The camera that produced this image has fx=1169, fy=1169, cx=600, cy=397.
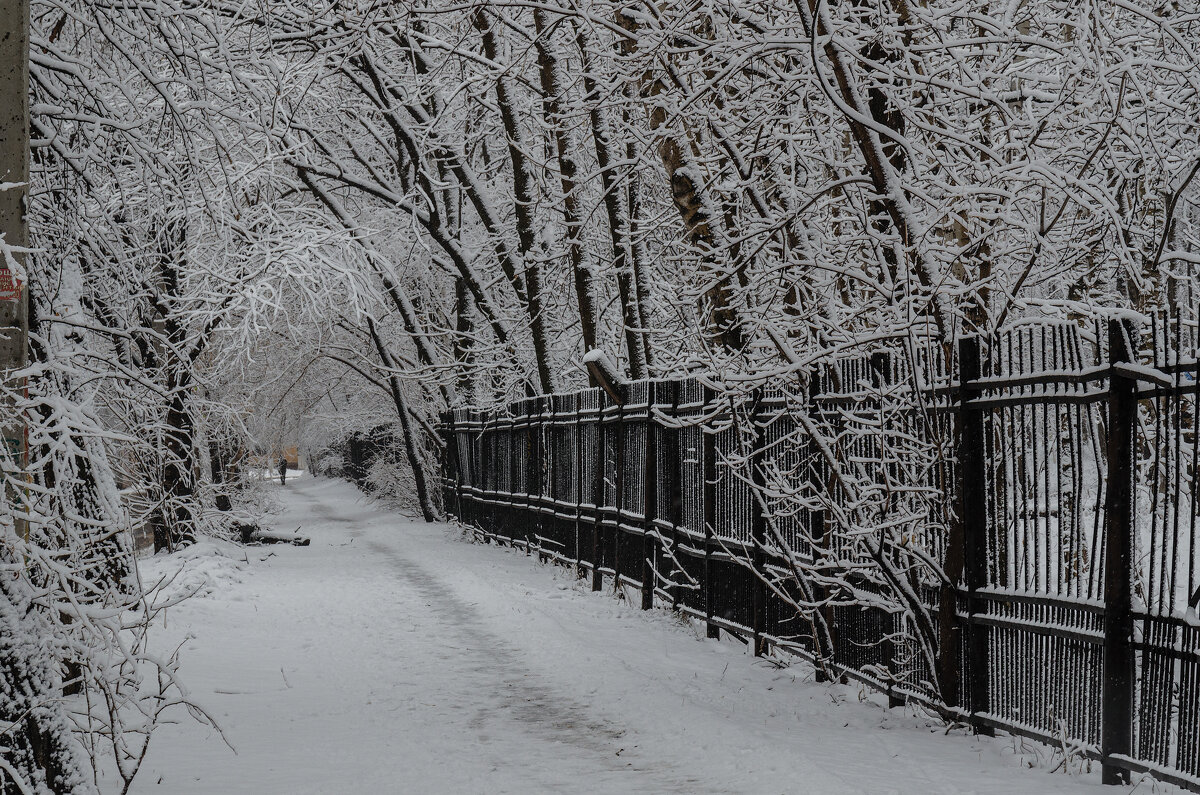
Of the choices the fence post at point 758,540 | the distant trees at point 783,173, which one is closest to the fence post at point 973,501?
the distant trees at point 783,173

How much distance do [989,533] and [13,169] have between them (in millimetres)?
5194

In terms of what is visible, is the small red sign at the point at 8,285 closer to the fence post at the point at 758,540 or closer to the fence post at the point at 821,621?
the fence post at the point at 821,621

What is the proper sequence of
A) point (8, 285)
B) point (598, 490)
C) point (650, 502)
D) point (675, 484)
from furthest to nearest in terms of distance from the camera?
point (598, 490)
point (650, 502)
point (675, 484)
point (8, 285)

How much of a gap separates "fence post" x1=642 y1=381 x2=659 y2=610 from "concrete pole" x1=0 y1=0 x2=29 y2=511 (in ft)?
26.6

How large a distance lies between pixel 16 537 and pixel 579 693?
15.8 ft

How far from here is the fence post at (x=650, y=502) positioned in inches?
488

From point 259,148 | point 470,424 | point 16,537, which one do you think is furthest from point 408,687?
point 470,424

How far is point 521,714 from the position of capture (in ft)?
25.6

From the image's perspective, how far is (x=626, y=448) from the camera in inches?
538

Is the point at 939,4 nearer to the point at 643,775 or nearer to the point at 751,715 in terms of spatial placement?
the point at 751,715

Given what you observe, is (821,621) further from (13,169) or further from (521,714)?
(13,169)

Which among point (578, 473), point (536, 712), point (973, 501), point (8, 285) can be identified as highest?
point (8, 285)

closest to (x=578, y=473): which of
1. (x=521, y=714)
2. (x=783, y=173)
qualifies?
(x=783, y=173)

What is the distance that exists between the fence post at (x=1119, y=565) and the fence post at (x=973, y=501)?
3.25 feet
